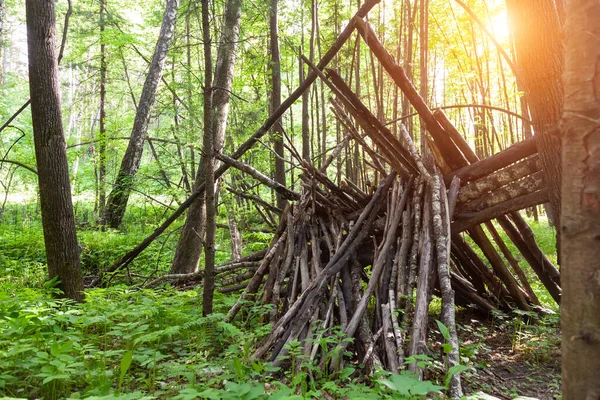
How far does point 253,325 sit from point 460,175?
2.60m

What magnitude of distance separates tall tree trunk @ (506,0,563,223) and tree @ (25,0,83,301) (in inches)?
212

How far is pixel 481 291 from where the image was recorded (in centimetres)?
461

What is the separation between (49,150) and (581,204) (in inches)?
226

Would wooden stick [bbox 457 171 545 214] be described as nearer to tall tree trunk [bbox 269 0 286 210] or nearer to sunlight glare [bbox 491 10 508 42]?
tall tree trunk [bbox 269 0 286 210]

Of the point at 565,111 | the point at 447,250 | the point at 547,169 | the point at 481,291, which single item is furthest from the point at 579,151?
the point at 481,291

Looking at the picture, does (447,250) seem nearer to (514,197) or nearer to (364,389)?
(514,197)

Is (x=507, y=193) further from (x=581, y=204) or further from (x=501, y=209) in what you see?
(x=581, y=204)

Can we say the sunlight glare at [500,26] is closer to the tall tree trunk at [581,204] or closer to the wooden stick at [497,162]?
the wooden stick at [497,162]

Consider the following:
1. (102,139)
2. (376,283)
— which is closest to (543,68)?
(376,283)

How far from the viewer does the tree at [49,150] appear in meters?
4.97

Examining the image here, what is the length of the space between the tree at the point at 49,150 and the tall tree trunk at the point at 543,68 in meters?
5.38

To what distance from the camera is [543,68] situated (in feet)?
9.94

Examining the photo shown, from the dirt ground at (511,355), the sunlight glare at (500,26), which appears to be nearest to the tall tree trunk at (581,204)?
the dirt ground at (511,355)

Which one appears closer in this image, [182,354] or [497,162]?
[182,354]
